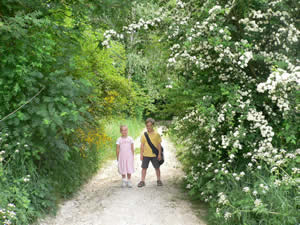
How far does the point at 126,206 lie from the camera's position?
20.2 feet

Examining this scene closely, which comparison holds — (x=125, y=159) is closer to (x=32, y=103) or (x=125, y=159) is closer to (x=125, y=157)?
(x=125, y=157)

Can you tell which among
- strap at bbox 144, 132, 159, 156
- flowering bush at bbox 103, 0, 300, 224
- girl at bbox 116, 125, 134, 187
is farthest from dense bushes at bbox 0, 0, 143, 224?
strap at bbox 144, 132, 159, 156

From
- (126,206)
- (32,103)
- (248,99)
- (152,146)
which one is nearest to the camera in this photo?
(32,103)

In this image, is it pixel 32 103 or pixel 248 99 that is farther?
pixel 248 99

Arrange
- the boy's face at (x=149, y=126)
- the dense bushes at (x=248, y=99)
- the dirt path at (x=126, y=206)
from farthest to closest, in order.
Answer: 1. the boy's face at (x=149, y=126)
2. the dirt path at (x=126, y=206)
3. the dense bushes at (x=248, y=99)

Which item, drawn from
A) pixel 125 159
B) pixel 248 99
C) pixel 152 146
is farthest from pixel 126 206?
pixel 248 99

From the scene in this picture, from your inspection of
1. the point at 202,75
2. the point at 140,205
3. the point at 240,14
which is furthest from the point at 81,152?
the point at 240,14

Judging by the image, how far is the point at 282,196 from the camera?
441 cm

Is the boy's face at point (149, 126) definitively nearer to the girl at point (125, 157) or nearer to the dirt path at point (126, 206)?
the girl at point (125, 157)

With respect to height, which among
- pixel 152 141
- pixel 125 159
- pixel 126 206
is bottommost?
pixel 126 206

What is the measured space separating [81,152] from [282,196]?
5.09 metres

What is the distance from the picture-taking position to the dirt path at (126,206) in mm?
5571

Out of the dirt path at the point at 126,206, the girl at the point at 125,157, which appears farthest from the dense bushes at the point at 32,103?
the girl at the point at 125,157

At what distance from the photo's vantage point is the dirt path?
5571 millimetres
